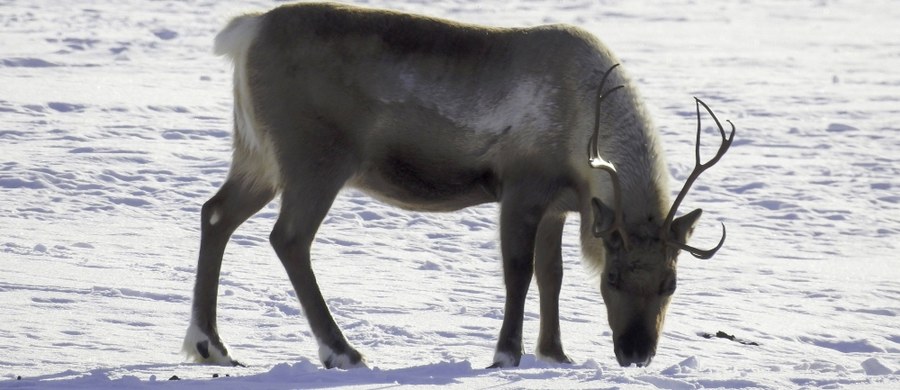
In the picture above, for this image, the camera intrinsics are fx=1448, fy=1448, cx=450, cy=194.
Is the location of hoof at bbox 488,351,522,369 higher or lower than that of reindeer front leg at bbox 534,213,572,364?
lower

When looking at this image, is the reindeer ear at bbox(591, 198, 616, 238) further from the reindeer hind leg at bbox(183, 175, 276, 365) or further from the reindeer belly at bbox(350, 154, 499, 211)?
the reindeer hind leg at bbox(183, 175, 276, 365)

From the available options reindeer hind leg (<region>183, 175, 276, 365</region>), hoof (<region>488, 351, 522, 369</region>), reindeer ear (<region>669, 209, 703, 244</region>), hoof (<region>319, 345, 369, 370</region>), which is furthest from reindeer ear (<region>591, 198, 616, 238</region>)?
reindeer hind leg (<region>183, 175, 276, 365</region>)

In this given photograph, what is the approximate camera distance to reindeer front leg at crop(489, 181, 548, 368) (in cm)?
582

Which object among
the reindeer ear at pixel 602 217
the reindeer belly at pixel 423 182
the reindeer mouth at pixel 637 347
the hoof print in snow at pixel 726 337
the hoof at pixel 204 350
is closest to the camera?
the reindeer mouth at pixel 637 347

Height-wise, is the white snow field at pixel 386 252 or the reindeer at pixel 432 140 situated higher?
the reindeer at pixel 432 140

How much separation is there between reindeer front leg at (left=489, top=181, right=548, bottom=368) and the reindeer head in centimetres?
32

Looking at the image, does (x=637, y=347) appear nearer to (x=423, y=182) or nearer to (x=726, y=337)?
(x=423, y=182)

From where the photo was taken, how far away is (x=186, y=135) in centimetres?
1161

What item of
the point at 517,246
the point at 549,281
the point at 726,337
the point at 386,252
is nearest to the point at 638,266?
the point at 517,246

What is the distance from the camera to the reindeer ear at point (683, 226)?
5.61 metres

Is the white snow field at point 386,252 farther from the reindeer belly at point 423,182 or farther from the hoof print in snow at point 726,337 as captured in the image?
the reindeer belly at point 423,182

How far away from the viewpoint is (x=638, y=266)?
5.53 m

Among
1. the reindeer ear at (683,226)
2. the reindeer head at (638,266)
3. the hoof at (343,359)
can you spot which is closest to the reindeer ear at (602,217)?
the reindeer head at (638,266)

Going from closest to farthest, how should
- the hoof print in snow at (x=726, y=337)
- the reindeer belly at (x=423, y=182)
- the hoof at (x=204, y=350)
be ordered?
the hoof at (x=204, y=350), the reindeer belly at (x=423, y=182), the hoof print in snow at (x=726, y=337)
